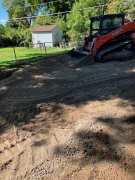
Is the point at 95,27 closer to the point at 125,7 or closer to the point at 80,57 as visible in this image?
the point at 80,57

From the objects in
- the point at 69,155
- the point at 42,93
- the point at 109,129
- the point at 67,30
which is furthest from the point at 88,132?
the point at 67,30

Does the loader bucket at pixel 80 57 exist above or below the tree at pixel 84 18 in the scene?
below

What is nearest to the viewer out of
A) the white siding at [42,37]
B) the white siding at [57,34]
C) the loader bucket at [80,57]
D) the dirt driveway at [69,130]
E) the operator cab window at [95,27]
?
the dirt driveway at [69,130]

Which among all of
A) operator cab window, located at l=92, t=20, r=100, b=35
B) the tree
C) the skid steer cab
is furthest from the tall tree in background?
the skid steer cab

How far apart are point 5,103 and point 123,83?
12.5 ft

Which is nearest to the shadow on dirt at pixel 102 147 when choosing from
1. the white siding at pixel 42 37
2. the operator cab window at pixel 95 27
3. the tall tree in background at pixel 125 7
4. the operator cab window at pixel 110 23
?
the operator cab window at pixel 110 23

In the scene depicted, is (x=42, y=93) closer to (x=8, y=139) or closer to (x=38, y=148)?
(x=8, y=139)

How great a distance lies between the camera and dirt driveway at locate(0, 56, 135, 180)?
249 centimetres

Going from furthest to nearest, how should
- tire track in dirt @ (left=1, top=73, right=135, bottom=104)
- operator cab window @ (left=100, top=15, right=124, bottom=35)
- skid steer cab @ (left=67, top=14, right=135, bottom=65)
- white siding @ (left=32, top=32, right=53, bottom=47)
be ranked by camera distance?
white siding @ (left=32, top=32, right=53, bottom=47), operator cab window @ (left=100, top=15, right=124, bottom=35), skid steer cab @ (left=67, top=14, right=135, bottom=65), tire track in dirt @ (left=1, top=73, right=135, bottom=104)

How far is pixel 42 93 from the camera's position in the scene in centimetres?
546

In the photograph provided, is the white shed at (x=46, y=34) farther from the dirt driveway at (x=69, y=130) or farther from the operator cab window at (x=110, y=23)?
the dirt driveway at (x=69, y=130)

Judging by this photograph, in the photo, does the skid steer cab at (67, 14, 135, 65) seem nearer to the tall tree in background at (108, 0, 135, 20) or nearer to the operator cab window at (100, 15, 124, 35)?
the operator cab window at (100, 15, 124, 35)

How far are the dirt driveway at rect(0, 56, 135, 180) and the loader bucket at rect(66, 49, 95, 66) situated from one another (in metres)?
2.60

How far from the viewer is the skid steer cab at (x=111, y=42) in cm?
880
